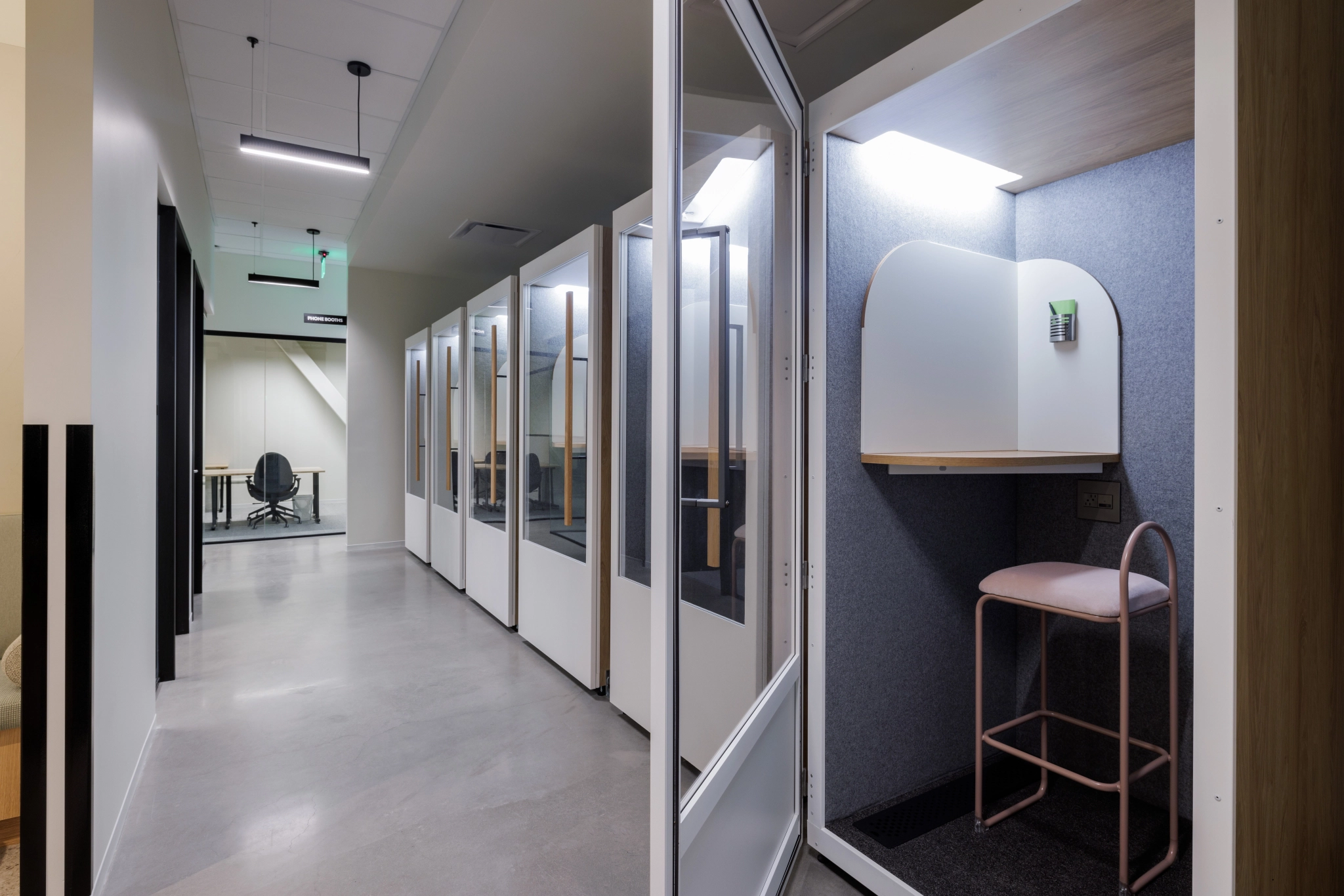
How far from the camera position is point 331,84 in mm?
3541

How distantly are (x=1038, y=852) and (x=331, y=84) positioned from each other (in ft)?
14.4

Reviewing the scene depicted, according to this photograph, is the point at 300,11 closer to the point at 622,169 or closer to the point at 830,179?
the point at 622,169

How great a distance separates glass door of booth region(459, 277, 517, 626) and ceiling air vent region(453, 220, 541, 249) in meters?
1.03

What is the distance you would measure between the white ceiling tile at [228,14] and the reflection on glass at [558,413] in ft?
5.35

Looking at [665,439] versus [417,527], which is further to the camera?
[417,527]

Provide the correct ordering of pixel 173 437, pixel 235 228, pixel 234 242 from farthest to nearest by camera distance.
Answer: pixel 234 242
pixel 235 228
pixel 173 437

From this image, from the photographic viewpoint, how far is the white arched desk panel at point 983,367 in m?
1.73

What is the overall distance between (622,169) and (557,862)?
348 centimetres

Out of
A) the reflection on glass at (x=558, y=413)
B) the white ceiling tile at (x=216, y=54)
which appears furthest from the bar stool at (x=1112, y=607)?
the white ceiling tile at (x=216, y=54)

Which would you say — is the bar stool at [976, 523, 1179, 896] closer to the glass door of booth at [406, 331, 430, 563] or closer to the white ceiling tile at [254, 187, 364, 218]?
the glass door of booth at [406, 331, 430, 563]

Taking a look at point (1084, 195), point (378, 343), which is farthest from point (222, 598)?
point (1084, 195)

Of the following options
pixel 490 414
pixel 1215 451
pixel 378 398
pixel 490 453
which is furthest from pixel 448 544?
pixel 1215 451

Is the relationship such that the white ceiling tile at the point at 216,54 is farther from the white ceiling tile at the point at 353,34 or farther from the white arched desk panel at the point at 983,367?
the white arched desk panel at the point at 983,367

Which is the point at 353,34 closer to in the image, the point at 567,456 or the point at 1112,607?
the point at 567,456
